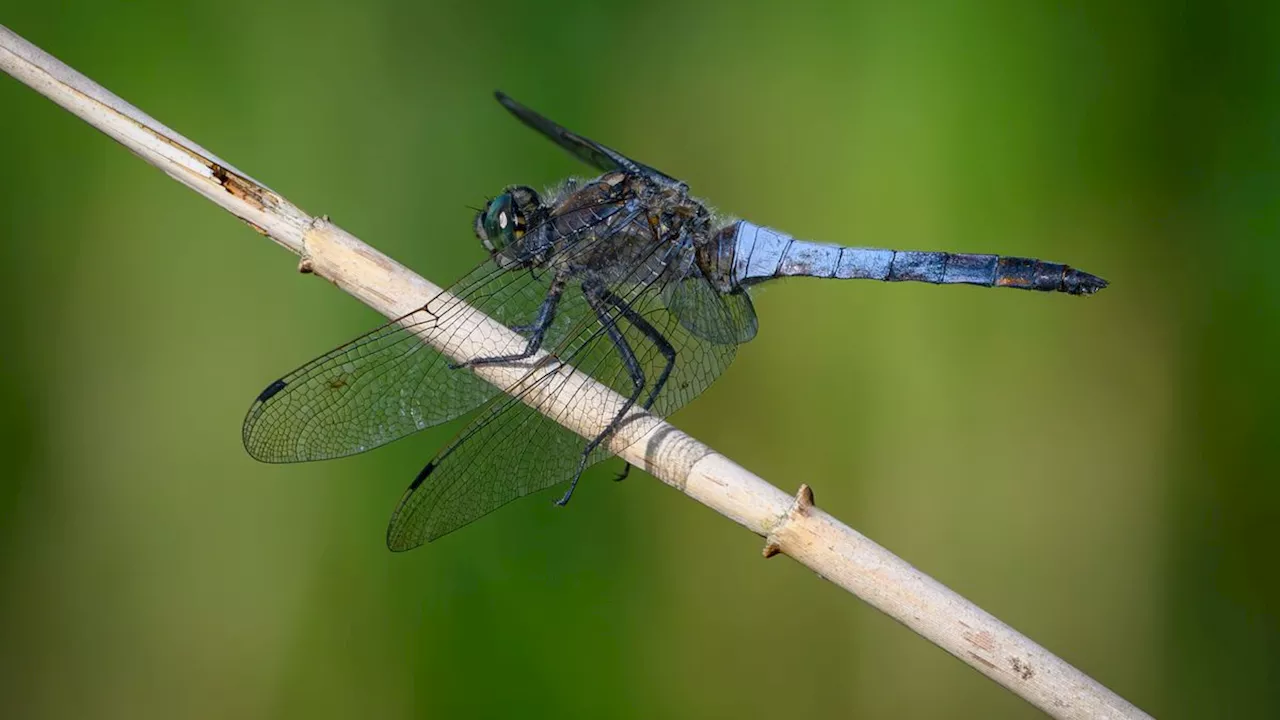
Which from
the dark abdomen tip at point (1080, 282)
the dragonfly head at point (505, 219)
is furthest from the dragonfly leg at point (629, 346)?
the dark abdomen tip at point (1080, 282)

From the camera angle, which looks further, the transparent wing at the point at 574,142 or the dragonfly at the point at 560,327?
the transparent wing at the point at 574,142

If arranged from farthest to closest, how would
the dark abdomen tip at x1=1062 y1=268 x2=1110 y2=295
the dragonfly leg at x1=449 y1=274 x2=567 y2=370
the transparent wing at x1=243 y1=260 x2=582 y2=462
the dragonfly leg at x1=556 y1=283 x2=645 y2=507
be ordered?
1. the dragonfly leg at x1=556 y1=283 x2=645 y2=507
2. the dark abdomen tip at x1=1062 y1=268 x2=1110 y2=295
3. the dragonfly leg at x1=449 y1=274 x2=567 y2=370
4. the transparent wing at x1=243 y1=260 x2=582 y2=462

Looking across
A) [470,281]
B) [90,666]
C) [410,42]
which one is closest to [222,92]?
[410,42]

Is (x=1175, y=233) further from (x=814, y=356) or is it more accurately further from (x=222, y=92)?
(x=222, y=92)

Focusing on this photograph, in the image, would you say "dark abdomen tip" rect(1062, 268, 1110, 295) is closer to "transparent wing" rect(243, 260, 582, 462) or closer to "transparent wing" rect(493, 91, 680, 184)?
"transparent wing" rect(493, 91, 680, 184)

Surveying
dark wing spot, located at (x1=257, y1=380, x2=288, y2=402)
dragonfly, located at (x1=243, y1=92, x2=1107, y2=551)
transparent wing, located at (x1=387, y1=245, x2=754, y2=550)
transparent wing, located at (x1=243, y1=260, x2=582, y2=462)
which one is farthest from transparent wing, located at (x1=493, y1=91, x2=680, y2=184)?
dark wing spot, located at (x1=257, y1=380, x2=288, y2=402)

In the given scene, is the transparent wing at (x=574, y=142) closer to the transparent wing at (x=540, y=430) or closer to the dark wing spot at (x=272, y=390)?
the transparent wing at (x=540, y=430)
